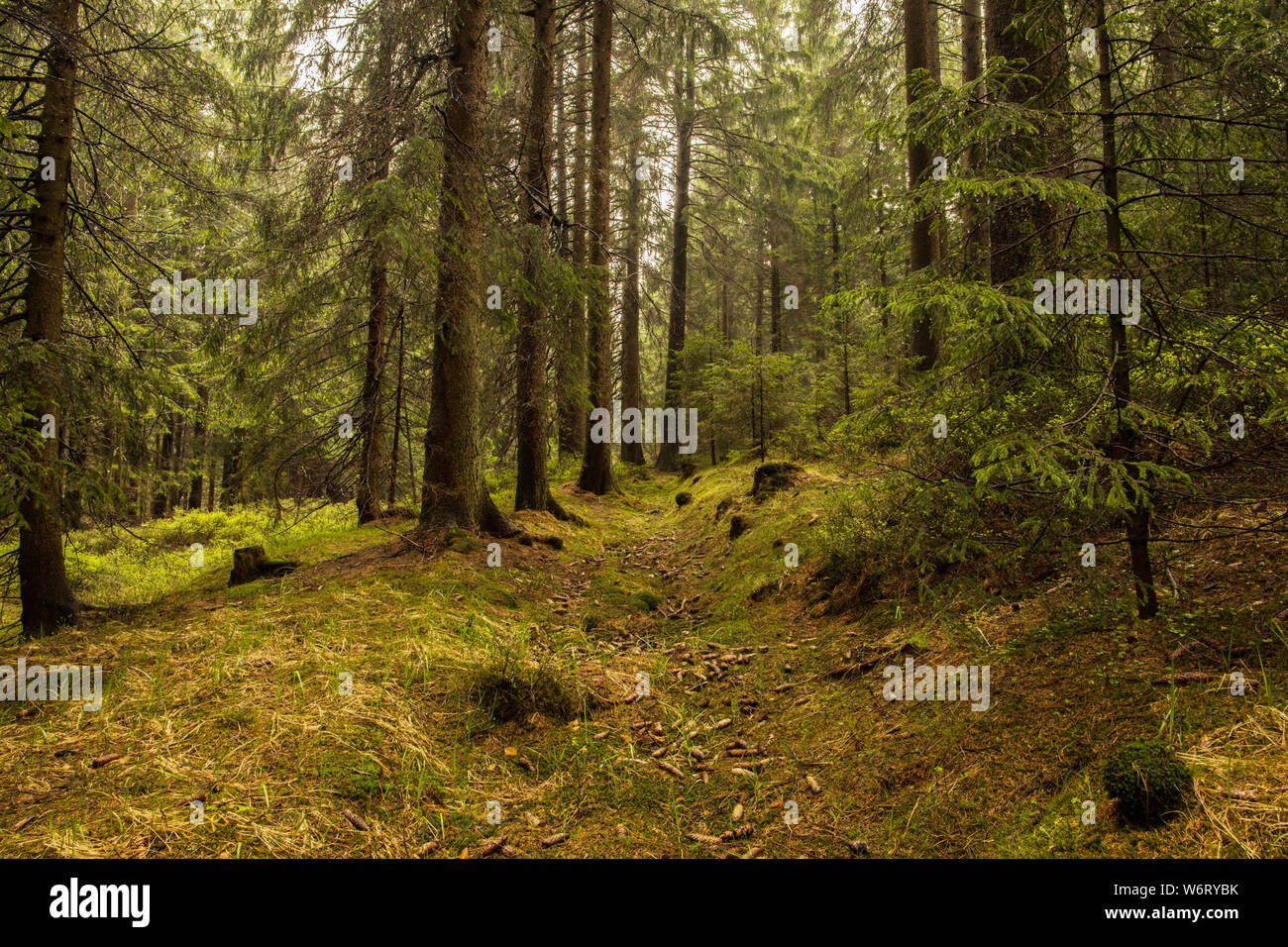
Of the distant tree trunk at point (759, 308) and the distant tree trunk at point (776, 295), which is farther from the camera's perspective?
the distant tree trunk at point (759, 308)

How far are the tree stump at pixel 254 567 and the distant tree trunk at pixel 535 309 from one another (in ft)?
12.0

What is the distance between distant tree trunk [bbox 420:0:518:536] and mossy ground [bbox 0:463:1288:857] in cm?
195

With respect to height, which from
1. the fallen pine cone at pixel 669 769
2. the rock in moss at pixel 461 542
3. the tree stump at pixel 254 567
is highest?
the rock in moss at pixel 461 542

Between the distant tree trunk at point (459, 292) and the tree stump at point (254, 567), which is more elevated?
the distant tree trunk at point (459, 292)

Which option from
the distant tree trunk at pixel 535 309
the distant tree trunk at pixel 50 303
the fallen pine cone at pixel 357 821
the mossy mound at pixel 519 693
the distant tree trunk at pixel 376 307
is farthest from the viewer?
the distant tree trunk at pixel 535 309

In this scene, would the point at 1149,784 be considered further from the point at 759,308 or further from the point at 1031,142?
the point at 759,308

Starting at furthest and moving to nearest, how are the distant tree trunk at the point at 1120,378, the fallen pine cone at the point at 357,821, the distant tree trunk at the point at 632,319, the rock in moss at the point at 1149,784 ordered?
1. the distant tree trunk at the point at 632,319
2. the distant tree trunk at the point at 1120,378
3. the fallen pine cone at the point at 357,821
4. the rock in moss at the point at 1149,784

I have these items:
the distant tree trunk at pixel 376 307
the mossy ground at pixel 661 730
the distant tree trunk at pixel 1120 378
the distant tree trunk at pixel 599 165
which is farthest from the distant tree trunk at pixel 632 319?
the distant tree trunk at pixel 1120 378

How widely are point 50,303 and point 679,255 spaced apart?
1586 centimetres

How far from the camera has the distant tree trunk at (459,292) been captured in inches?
267

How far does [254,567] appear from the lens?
22.7 ft

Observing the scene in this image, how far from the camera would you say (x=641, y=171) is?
16578mm

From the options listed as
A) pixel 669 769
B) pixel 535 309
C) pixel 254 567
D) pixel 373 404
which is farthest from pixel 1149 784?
pixel 535 309

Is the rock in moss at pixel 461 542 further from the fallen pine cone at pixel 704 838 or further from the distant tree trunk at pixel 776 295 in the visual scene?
the distant tree trunk at pixel 776 295
